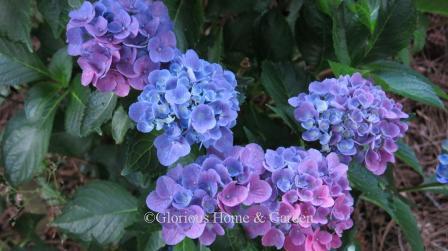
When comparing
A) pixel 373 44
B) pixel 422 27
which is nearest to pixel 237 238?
pixel 373 44

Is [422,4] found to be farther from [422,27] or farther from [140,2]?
[140,2]

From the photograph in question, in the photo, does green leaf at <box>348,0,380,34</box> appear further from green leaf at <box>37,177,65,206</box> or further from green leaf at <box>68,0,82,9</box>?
green leaf at <box>37,177,65,206</box>

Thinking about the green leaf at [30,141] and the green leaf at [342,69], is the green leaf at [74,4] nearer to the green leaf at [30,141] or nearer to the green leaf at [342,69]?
the green leaf at [30,141]

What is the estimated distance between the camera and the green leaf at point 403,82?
4.05 feet

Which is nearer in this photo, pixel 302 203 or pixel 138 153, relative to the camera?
pixel 302 203

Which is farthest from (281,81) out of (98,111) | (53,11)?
(53,11)

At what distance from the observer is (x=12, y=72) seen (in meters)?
1.41

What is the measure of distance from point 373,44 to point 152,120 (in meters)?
0.62

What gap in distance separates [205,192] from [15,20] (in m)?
0.57

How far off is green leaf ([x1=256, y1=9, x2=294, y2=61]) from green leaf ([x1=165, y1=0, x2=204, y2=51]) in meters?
0.34

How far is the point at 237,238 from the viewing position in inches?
41.2

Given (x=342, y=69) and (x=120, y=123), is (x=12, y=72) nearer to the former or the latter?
(x=120, y=123)
